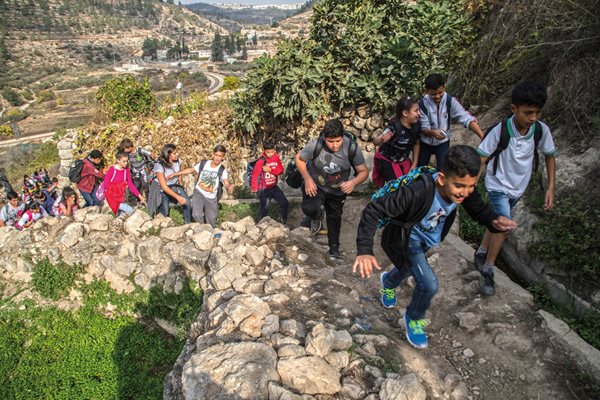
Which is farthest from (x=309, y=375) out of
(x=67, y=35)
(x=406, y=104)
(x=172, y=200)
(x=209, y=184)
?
(x=67, y=35)

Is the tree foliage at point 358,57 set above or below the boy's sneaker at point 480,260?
above

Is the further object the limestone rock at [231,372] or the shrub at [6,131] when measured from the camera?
the shrub at [6,131]

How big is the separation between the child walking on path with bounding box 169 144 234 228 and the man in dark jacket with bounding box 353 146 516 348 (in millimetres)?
3061

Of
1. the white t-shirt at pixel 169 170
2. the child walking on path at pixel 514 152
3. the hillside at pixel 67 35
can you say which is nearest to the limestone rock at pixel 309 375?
the child walking on path at pixel 514 152

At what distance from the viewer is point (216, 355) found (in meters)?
2.67

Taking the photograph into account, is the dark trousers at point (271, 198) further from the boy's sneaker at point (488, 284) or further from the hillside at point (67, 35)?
the hillside at point (67, 35)

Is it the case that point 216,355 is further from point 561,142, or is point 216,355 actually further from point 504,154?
point 561,142

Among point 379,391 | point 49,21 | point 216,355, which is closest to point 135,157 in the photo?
point 216,355

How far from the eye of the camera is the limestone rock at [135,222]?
5.34 meters

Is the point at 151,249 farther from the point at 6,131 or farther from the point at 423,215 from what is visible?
the point at 6,131

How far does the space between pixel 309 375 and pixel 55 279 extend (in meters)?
4.51

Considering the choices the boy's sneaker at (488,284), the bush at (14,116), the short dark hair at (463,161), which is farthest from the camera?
the bush at (14,116)

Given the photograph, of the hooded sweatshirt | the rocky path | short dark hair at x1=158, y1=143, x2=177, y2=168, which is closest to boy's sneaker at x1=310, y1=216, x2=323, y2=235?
the hooded sweatshirt

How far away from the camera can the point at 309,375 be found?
2.49 meters
